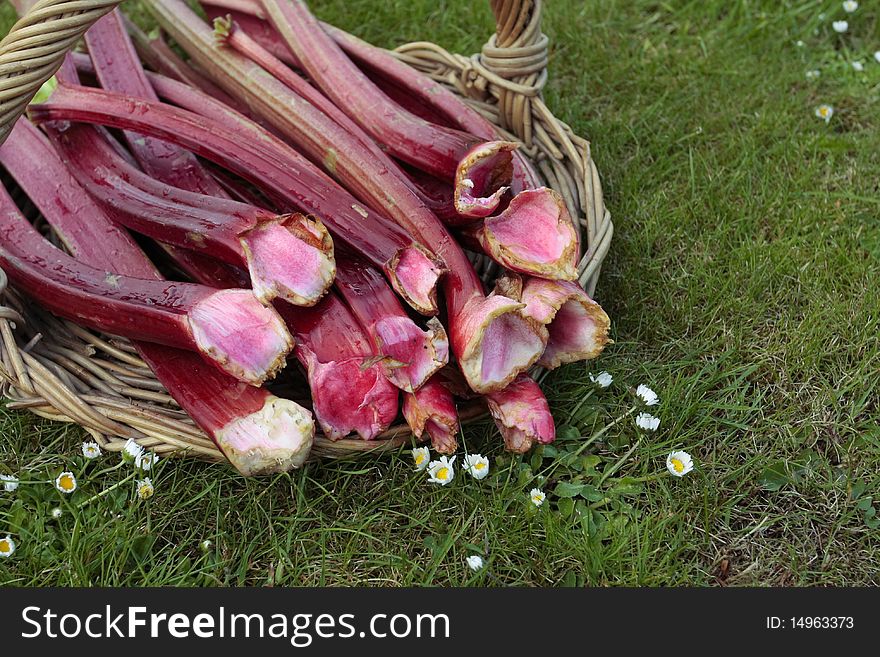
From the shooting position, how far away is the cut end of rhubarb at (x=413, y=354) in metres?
1.95

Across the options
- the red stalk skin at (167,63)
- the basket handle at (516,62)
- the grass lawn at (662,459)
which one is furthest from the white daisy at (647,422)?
the red stalk skin at (167,63)

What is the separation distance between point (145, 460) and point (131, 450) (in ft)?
0.12

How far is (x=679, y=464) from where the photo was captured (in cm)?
204

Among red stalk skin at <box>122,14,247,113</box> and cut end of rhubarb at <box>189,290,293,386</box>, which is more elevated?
red stalk skin at <box>122,14,247,113</box>

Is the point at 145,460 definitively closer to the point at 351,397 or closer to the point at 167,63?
the point at 351,397

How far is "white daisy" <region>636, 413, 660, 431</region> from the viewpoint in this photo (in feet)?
6.93

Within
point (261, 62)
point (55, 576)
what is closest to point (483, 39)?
point (261, 62)

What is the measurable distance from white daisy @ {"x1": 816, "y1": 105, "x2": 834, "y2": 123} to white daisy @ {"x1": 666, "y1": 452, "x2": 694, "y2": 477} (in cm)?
149

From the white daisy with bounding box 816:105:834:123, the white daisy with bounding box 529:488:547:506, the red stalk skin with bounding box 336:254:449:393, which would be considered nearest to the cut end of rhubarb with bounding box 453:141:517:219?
the red stalk skin with bounding box 336:254:449:393

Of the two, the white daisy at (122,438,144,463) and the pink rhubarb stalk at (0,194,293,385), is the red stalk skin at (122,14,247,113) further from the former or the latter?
the white daisy at (122,438,144,463)

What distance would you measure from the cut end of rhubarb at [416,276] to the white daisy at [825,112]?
1653mm

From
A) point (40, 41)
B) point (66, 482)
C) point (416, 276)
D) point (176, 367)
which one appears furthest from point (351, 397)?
point (40, 41)

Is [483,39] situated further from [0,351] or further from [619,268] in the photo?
[0,351]

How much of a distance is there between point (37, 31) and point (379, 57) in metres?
1.04
